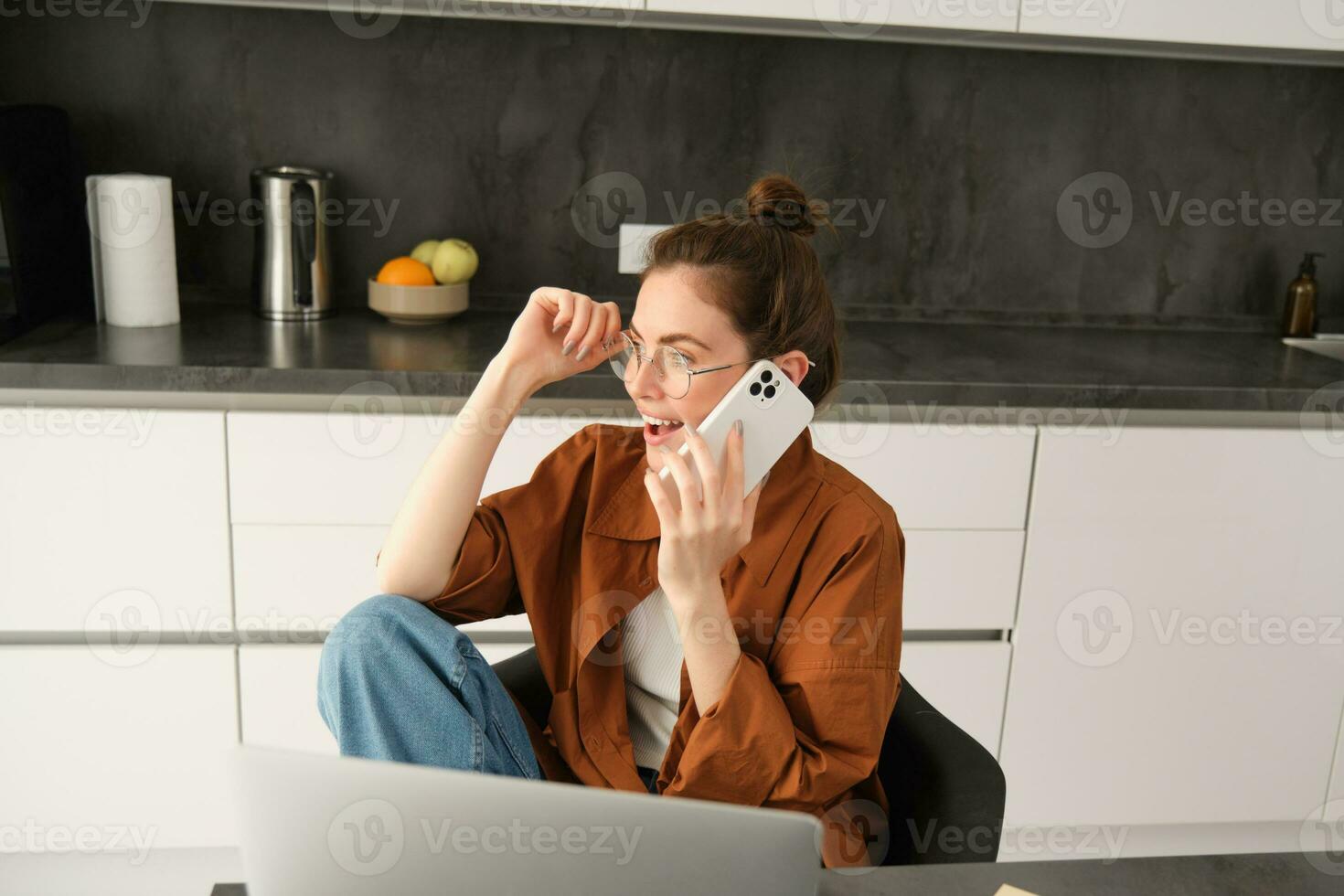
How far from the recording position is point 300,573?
1.93 m

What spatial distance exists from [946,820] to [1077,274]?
171 cm

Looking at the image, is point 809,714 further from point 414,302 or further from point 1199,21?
point 1199,21

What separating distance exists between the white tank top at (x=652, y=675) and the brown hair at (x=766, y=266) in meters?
0.30

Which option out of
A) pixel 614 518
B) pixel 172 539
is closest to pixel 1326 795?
pixel 614 518

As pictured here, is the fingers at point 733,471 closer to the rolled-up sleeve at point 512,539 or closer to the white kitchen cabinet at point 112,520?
the rolled-up sleeve at point 512,539

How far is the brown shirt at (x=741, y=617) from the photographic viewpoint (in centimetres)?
112

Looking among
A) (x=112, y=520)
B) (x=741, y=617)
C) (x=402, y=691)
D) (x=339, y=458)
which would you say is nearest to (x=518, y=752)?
(x=402, y=691)

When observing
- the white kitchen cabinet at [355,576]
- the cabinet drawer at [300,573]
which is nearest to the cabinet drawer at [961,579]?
the white kitchen cabinet at [355,576]

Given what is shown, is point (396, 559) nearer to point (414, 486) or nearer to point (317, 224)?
point (414, 486)

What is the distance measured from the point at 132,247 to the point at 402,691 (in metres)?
1.33

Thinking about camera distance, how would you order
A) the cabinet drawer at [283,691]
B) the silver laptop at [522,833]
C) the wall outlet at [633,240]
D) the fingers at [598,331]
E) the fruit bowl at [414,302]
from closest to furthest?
the silver laptop at [522,833], the fingers at [598,331], the cabinet drawer at [283,691], the fruit bowl at [414,302], the wall outlet at [633,240]

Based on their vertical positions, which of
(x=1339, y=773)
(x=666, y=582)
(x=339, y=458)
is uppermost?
(x=666, y=582)

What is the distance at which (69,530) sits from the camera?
6.14ft

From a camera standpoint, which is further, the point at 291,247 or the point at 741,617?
the point at 291,247
